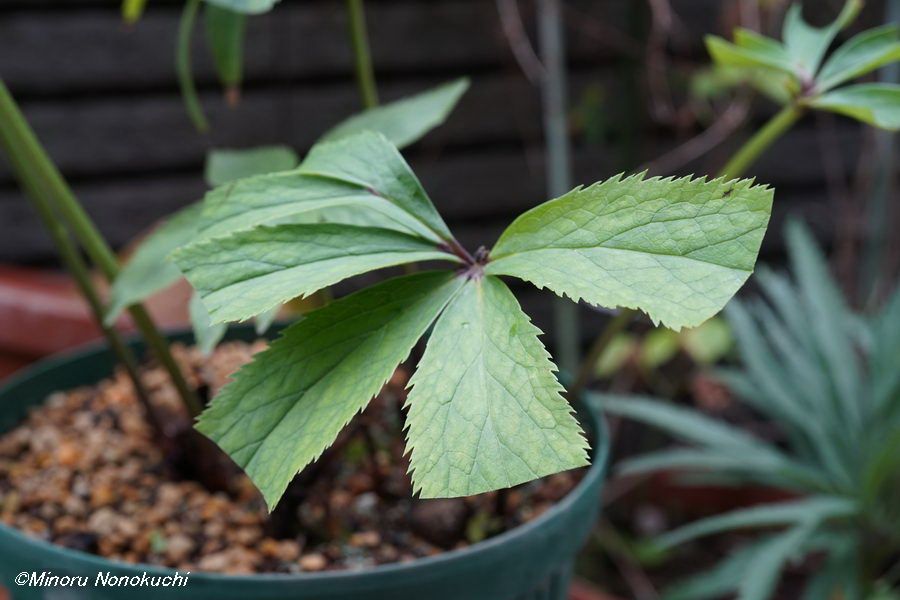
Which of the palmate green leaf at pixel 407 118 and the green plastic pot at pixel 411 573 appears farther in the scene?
the palmate green leaf at pixel 407 118

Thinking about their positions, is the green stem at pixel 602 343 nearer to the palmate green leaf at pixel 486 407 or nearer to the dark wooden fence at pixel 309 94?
the palmate green leaf at pixel 486 407

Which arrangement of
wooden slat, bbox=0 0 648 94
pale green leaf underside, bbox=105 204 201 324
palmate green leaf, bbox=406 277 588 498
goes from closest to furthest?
palmate green leaf, bbox=406 277 588 498 < pale green leaf underside, bbox=105 204 201 324 < wooden slat, bbox=0 0 648 94

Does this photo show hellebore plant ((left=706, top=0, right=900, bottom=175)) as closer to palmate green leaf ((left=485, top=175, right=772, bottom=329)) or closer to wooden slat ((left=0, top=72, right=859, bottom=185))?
palmate green leaf ((left=485, top=175, right=772, bottom=329))

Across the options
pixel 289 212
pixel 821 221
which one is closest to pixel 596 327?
pixel 821 221

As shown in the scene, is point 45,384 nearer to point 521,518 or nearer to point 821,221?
point 521,518

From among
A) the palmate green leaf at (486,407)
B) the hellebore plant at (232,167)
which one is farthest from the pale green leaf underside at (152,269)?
the palmate green leaf at (486,407)

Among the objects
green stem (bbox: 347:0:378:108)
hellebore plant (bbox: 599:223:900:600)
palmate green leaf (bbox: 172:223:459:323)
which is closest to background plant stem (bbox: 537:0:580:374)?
hellebore plant (bbox: 599:223:900:600)

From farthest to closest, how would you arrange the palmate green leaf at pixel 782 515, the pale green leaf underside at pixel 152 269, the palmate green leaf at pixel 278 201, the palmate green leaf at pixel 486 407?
the palmate green leaf at pixel 782 515 < the pale green leaf underside at pixel 152 269 < the palmate green leaf at pixel 278 201 < the palmate green leaf at pixel 486 407
